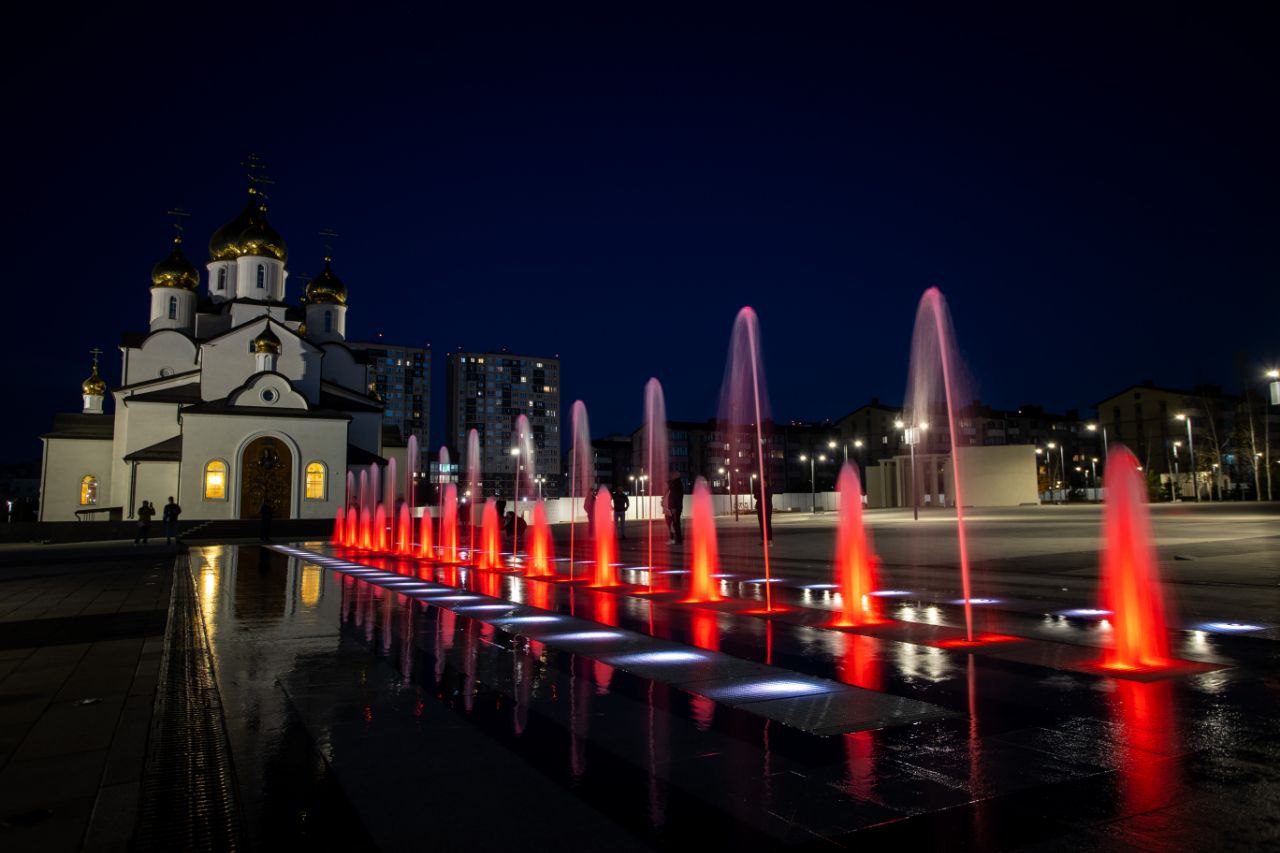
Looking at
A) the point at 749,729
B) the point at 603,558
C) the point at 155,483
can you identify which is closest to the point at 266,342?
the point at 155,483

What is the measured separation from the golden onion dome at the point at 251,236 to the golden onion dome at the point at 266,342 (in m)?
8.91

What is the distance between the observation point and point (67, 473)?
51.7m

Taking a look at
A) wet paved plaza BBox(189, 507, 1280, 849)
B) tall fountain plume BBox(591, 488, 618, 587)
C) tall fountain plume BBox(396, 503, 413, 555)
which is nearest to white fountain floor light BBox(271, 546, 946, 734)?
wet paved plaza BBox(189, 507, 1280, 849)

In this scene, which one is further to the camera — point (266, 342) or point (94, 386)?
point (94, 386)

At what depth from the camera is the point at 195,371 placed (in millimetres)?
51500

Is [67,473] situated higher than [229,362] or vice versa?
[229,362]

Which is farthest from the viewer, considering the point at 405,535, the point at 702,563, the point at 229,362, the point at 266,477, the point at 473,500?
the point at 229,362

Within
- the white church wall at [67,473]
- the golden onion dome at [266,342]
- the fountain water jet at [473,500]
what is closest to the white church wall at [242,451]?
the golden onion dome at [266,342]

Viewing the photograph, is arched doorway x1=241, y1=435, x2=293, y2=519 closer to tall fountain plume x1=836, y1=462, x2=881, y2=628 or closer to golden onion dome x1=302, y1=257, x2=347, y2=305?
golden onion dome x1=302, y1=257, x2=347, y2=305

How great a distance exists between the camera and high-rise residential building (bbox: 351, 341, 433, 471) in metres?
142

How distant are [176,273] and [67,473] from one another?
14.8m

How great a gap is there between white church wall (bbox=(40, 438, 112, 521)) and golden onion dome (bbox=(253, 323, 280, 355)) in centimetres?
1458

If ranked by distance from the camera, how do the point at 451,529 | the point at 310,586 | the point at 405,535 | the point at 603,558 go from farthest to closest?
the point at 451,529 → the point at 405,535 → the point at 603,558 → the point at 310,586

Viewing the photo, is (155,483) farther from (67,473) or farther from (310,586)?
(310,586)
